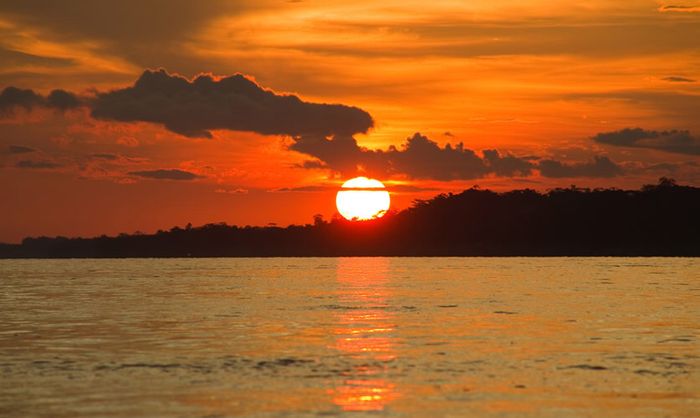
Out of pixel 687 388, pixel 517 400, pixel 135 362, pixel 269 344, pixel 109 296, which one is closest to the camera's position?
pixel 517 400

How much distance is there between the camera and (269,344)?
5378 cm

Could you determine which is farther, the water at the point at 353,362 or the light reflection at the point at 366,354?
the light reflection at the point at 366,354

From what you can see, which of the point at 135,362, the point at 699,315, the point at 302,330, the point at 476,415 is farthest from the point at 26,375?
the point at 699,315

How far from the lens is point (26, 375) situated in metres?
41.6

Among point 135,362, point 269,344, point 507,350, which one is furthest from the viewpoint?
point 269,344

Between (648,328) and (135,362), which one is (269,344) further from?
(648,328)

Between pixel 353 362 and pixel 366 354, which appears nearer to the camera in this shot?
pixel 353 362

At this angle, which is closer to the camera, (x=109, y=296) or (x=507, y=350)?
(x=507, y=350)

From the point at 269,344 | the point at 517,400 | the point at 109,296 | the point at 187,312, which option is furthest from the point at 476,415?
the point at 109,296

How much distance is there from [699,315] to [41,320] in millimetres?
46673

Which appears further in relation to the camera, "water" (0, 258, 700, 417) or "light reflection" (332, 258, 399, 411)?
"light reflection" (332, 258, 399, 411)

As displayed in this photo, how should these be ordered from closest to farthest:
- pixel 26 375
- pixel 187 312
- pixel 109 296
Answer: pixel 26 375 < pixel 187 312 < pixel 109 296

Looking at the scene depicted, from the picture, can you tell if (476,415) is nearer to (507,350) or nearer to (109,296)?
(507,350)

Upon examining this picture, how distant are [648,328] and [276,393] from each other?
33.9 m
